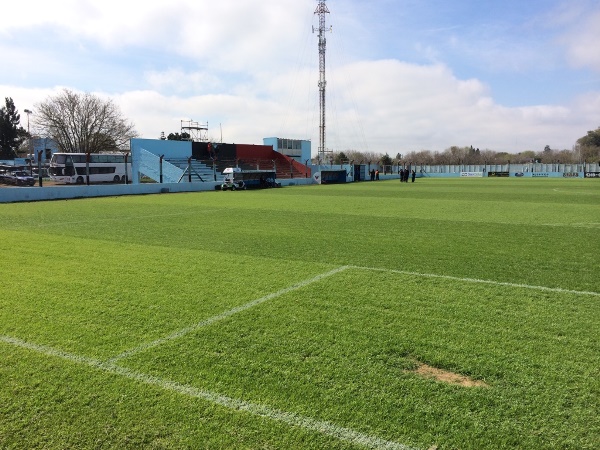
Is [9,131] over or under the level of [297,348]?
over

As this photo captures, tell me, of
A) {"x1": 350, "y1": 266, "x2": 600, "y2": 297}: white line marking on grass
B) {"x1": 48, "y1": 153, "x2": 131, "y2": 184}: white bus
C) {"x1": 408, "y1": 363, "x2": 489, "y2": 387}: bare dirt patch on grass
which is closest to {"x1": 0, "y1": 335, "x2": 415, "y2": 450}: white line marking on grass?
{"x1": 408, "y1": 363, "x2": 489, "y2": 387}: bare dirt patch on grass

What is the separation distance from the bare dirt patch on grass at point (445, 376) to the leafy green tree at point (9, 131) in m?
78.4

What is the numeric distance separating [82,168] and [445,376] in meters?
43.6

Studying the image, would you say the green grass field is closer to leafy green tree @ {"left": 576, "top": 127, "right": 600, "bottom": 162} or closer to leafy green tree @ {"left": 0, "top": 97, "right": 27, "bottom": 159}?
leafy green tree @ {"left": 0, "top": 97, "right": 27, "bottom": 159}

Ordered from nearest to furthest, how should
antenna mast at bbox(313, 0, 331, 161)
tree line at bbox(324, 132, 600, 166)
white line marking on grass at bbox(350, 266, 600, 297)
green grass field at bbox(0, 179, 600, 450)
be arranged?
green grass field at bbox(0, 179, 600, 450), white line marking on grass at bbox(350, 266, 600, 297), antenna mast at bbox(313, 0, 331, 161), tree line at bbox(324, 132, 600, 166)

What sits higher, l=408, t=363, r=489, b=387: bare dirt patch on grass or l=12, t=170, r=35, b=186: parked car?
l=12, t=170, r=35, b=186: parked car

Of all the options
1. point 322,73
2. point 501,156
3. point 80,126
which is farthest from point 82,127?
point 501,156

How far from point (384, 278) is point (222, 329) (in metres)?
2.79

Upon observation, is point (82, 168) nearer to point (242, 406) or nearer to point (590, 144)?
point (242, 406)

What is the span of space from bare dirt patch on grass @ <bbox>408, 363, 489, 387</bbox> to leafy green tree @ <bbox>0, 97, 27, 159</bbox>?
78.4 metres

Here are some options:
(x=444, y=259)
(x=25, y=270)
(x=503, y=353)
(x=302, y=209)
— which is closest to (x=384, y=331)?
(x=503, y=353)

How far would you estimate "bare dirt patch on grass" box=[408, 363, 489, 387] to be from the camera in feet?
10.9

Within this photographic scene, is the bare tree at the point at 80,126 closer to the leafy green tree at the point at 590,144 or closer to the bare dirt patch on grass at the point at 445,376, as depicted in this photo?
the bare dirt patch on grass at the point at 445,376

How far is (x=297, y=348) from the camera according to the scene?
12.8ft
